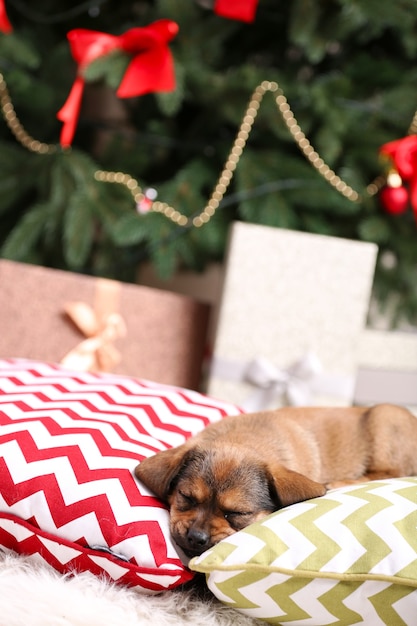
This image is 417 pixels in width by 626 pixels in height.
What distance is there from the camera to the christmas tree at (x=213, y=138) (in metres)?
2.28

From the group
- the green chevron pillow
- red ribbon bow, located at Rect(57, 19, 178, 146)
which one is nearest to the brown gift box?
red ribbon bow, located at Rect(57, 19, 178, 146)

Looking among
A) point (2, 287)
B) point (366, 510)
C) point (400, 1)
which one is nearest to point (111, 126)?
point (2, 287)

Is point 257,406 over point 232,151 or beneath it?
beneath

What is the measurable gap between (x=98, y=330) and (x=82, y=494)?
1.03 m

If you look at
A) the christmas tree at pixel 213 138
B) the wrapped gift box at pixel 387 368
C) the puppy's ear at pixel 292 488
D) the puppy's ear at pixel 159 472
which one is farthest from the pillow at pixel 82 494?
the wrapped gift box at pixel 387 368

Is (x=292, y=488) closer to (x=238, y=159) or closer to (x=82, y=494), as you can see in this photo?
(x=82, y=494)

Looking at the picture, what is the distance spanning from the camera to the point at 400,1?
2.20 metres

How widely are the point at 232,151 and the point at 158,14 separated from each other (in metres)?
0.51

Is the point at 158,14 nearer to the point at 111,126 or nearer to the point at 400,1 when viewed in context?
the point at 111,126

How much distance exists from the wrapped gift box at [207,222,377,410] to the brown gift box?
173 millimetres

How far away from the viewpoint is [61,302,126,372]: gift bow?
7.16 ft

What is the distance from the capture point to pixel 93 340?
2.19m

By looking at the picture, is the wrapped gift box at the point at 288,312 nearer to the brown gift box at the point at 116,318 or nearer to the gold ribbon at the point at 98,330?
the brown gift box at the point at 116,318

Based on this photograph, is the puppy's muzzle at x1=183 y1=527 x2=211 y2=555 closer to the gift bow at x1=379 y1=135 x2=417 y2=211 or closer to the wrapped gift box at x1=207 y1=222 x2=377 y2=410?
the wrapped gift box at x1=207 y1=222 x2=377 y2=410
